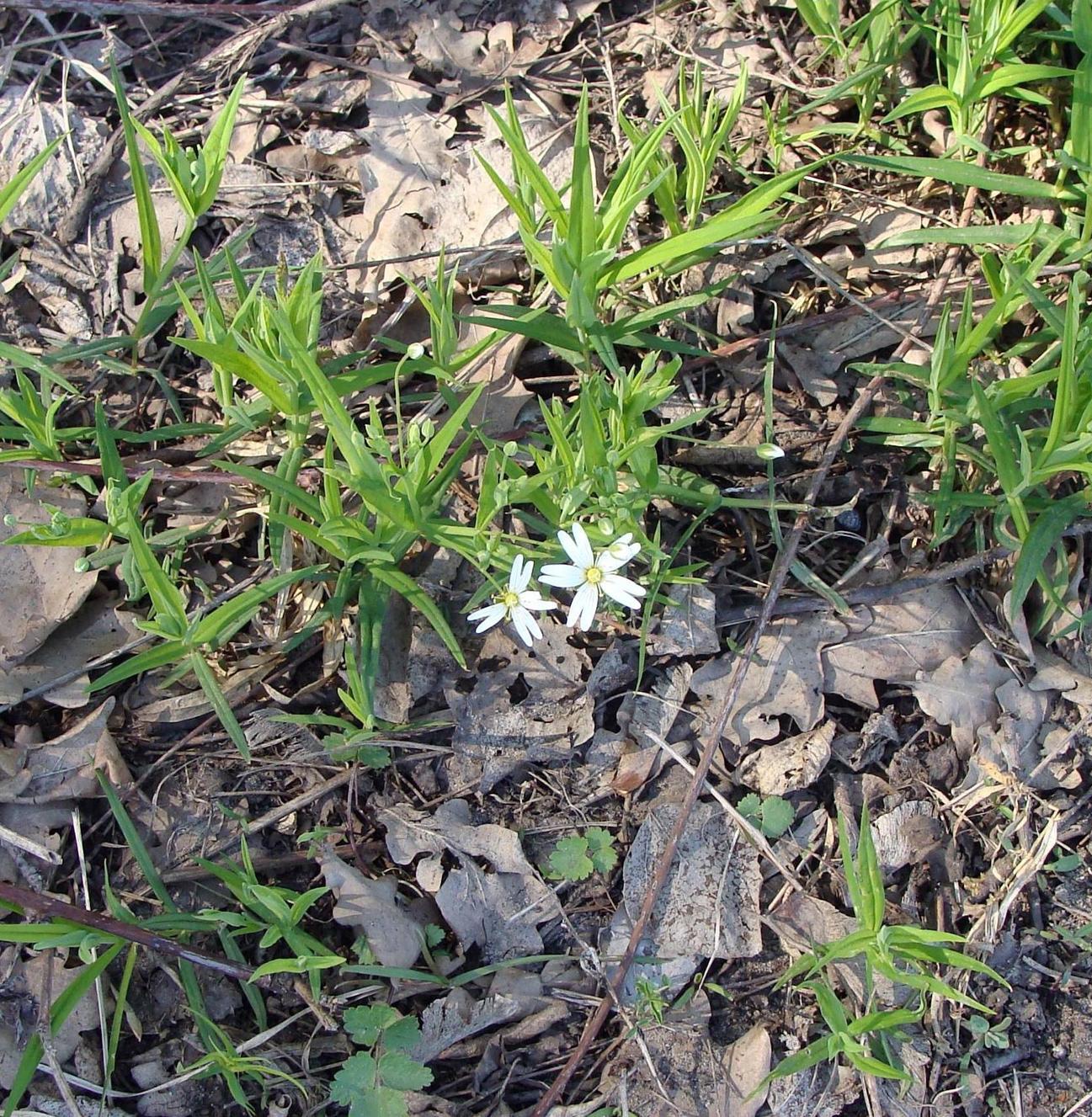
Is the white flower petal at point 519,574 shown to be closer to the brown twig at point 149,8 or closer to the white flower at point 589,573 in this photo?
the white flower at point 589,573

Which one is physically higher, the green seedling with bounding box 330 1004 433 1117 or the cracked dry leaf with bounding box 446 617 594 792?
the cracked dry leaf with bounding box 446 617 594 792

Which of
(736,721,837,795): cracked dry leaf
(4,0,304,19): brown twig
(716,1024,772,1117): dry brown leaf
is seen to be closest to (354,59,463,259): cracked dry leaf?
(4,0,304,19): brown twig

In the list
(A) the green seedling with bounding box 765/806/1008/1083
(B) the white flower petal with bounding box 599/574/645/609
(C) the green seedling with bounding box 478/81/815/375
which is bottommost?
(A) the green seedling with bounding box 765/806/1008/1083

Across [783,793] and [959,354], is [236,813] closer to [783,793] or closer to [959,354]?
[783,793]

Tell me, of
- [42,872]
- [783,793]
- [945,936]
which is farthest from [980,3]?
[42,872]

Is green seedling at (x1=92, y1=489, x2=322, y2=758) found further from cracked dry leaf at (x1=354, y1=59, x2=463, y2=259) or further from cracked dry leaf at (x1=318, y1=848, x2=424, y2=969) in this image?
cracked dry leaf at (x1=354, y1=59, x2=463, y2=259)

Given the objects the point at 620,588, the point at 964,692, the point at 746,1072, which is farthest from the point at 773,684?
the point at 746,1072

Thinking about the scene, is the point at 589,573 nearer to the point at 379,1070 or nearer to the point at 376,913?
the point at 376,913
